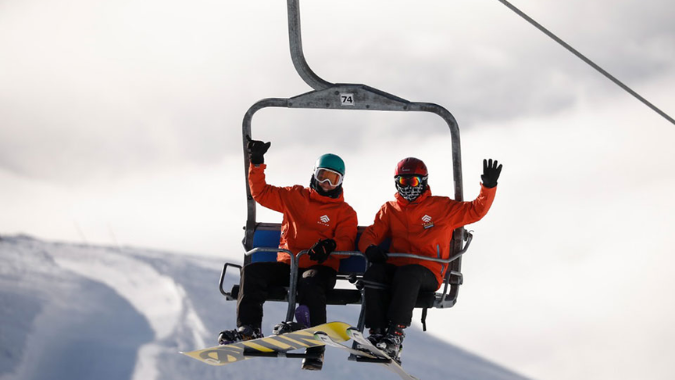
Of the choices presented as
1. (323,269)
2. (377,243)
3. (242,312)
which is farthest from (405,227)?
(242,312)

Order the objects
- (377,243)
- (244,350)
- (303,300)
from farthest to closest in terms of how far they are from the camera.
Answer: (377,243) → (303,300) → (244,350)

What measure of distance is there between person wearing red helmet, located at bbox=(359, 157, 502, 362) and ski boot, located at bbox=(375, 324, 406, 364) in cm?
1

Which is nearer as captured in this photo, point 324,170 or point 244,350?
point 244,350

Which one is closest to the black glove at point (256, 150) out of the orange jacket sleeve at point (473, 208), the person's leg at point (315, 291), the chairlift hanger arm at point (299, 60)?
the chairlift hanger arm at point (299, 60)

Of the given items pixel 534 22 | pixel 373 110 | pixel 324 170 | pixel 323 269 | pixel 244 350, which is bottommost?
pixel 244 350

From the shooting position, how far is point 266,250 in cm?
775

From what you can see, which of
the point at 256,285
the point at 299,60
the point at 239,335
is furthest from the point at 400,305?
the point at 299,60

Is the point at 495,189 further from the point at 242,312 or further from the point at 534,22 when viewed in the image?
the point at 242,312

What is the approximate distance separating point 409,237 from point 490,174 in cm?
86

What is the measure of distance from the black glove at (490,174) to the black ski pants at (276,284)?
1.47 metres

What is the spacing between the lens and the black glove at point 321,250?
25.1ft

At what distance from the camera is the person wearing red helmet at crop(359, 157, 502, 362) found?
24.7ft

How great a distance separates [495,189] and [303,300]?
186 cm

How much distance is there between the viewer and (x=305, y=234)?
7.97 m
